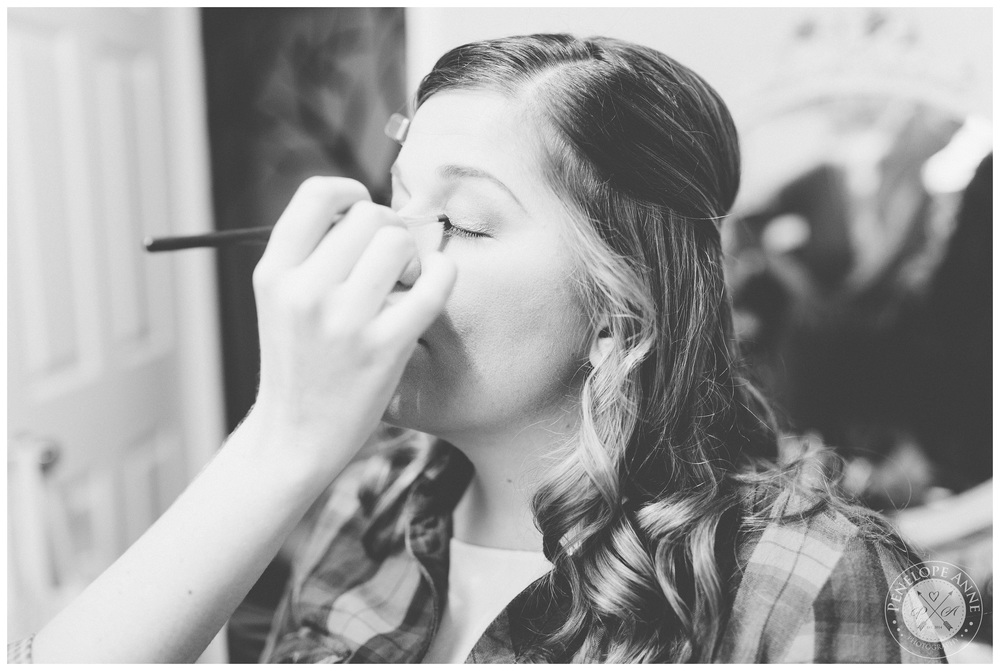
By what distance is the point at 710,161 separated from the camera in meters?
0.72

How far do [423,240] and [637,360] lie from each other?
10.1 inches

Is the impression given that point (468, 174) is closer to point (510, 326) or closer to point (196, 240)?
point (510, 326)

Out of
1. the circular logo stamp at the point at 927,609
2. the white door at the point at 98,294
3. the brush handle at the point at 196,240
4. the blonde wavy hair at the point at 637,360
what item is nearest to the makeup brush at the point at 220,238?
the brush handle at the point at 196,240

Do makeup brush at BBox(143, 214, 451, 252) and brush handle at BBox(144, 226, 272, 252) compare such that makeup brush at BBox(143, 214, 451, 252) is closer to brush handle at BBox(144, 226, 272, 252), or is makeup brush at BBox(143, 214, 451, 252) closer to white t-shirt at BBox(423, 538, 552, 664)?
brush handle at BBox(144, 226, 272, 252)

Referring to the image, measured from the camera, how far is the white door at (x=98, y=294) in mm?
1156

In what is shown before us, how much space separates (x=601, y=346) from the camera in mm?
721

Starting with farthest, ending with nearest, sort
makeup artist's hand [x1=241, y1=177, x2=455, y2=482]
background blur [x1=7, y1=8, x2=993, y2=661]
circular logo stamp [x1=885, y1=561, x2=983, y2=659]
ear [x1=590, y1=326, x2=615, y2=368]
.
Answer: background blur [x1=7, y1=8, x2=993, y2=661] < ear [x1=590, y1=326, x2=615, y2=368] < circular logo stamp [x1=885, y1=561, x2=983, y2=659] < makeup artist's hand [x1=241, y1=177, x2=455, y2=482]

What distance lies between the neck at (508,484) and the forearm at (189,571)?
0.87 feet

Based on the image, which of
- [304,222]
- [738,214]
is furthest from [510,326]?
[738,214]

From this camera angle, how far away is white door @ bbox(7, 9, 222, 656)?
116 cm

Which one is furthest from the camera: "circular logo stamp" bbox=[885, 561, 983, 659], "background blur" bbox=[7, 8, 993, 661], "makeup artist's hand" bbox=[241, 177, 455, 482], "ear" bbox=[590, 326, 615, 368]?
"background blur" bbox=[7, 8, 993, 661]

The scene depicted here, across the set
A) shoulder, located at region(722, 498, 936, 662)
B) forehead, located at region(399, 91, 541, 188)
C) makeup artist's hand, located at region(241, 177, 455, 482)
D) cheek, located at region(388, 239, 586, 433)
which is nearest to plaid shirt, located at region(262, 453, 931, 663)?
shoulder, located at region(722, 498, 936, 662)

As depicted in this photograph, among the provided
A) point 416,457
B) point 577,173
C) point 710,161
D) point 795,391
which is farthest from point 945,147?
point 416,457

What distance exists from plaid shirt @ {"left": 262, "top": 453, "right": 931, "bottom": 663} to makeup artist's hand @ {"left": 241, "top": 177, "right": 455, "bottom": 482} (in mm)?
323
